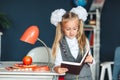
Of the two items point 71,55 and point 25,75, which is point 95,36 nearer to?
point 71,55

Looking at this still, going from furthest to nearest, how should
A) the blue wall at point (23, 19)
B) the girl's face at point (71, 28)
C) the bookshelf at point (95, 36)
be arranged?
the blue wall at point (23, 19), the bookshelf at point (95, 36), the girl's face at point (71, 28)

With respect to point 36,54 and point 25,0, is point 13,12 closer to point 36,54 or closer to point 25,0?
point 25,0

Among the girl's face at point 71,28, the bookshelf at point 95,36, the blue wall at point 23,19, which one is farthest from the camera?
the blue wall at point 23,19

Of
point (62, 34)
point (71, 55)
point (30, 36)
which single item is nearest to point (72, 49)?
point (71, 55)

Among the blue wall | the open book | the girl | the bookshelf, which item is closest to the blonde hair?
the girl

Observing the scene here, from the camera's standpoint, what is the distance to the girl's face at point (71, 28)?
7.73ft

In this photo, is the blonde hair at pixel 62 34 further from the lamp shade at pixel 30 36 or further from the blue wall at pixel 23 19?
the blue wall at pixel 23 19

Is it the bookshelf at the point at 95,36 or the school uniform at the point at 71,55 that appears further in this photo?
the bookshelf at the point at 95,36

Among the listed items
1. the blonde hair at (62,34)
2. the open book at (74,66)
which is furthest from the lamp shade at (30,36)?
the open book at (74,66)

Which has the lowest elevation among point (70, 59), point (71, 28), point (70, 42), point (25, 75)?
point (25, 75)

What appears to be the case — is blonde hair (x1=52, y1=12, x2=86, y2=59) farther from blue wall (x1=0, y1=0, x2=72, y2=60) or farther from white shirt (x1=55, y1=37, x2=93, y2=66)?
blue wall (x1=0, y1=0, x2=72, y2=60)

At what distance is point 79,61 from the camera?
7.86 ft

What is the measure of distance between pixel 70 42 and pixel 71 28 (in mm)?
138

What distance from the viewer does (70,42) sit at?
2436 millimetres
